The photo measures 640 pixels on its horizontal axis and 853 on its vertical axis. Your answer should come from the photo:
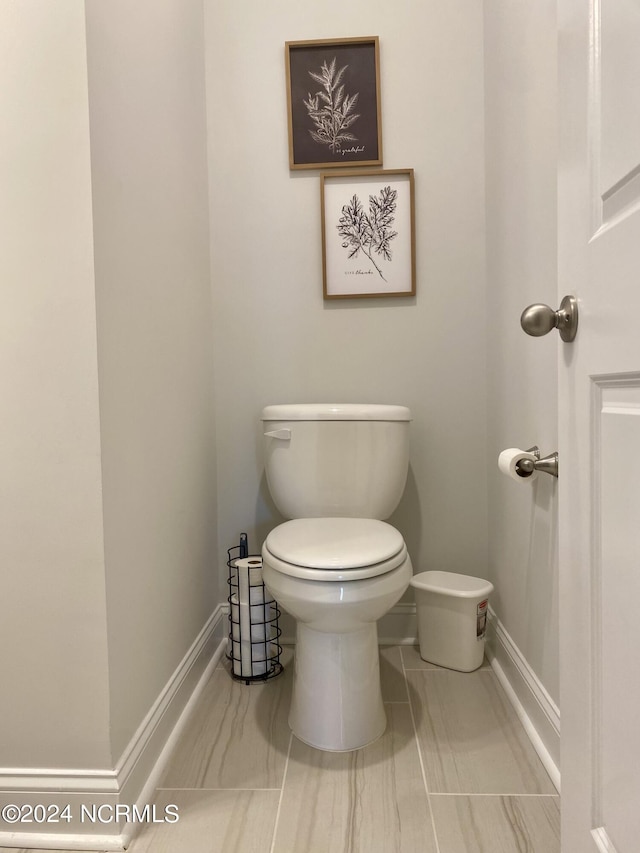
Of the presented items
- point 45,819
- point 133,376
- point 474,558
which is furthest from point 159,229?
point 474,558

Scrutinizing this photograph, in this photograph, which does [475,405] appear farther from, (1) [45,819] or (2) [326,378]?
(1) [45,819]

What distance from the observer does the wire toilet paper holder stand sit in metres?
1.58

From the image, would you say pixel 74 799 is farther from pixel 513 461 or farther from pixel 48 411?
pixel 513 461

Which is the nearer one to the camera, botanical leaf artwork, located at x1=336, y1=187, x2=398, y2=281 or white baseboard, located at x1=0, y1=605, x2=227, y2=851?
white baseboard, located at x1=0, y1=605, x2=227, y2=851

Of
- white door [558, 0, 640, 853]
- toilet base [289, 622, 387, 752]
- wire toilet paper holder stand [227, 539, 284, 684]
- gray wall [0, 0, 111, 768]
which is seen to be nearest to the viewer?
white door [558, 0, 640, 853]

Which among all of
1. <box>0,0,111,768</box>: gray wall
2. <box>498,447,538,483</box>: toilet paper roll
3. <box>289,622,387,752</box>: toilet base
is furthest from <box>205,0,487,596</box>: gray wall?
<box>0,0,111,768</box>: gray wall

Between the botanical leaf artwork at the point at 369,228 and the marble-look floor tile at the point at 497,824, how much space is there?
1378 mm

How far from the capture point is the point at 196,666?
4.97ft

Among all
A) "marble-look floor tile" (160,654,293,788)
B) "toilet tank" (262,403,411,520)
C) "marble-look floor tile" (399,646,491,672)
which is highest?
"toilet tank" (262,403,411,520)

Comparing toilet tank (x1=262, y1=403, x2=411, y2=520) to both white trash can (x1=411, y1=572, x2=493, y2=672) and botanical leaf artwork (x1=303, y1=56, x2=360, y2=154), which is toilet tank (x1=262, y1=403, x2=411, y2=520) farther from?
botanical leaf artwork (x1=303, y1=56, x2=360, y2=154)

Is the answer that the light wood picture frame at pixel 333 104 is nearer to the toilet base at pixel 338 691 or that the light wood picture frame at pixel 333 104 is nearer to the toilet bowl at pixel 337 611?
the toilet bowl at pixel 337 611

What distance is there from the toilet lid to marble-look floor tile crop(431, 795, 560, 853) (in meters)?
0.48

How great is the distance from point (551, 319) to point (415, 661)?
1.32 meters

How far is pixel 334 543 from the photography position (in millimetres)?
→ 1262
